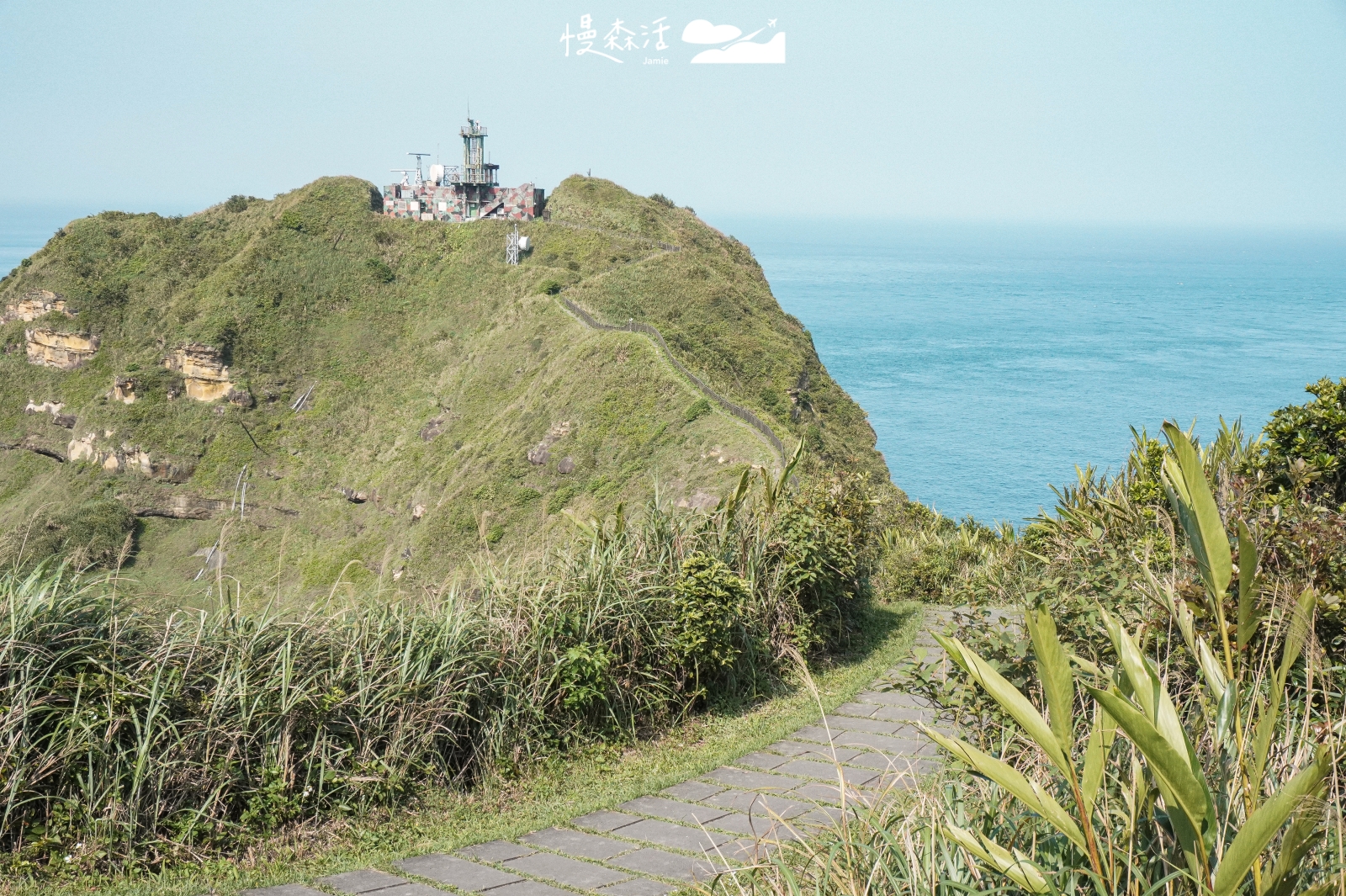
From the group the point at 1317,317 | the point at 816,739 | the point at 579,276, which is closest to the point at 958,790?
the point at 816,739

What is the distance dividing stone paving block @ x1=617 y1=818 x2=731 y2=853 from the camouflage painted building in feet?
183

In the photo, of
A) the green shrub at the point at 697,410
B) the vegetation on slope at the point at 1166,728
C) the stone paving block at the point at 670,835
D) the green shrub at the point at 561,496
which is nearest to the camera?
the vegetation on slope at the point at 1166,728

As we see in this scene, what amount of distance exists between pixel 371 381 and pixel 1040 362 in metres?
72.5

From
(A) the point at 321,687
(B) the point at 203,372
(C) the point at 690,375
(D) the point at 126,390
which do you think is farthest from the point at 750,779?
(D) the point at 126,390

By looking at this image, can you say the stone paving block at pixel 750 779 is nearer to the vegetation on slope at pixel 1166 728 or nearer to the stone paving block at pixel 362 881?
the vegetation on slope at pixel 1166 728

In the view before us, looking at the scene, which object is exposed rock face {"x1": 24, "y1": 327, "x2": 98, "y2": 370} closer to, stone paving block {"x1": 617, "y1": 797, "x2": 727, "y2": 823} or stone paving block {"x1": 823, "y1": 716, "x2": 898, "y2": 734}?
stone paving block {"x1": 823, "y1": 716, "x2": 898, "y2": 734}

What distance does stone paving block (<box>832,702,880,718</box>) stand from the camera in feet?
20.8

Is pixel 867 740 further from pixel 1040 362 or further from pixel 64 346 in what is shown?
pixel 1040 362

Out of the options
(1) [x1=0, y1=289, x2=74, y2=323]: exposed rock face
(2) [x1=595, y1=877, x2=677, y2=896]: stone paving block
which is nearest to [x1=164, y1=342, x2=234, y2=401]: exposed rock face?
(1) [x1=0, y1=289, x2=74, y2=323]: exposed rock face

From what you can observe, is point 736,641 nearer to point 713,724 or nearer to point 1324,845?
point 713,724

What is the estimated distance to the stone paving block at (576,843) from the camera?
4.39 m

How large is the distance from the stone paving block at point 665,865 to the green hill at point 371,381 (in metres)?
21.3

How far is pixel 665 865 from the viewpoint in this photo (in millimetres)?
4219

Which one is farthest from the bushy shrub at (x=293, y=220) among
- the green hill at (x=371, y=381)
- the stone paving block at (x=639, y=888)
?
the stone paving block at (x=639, y=888)
